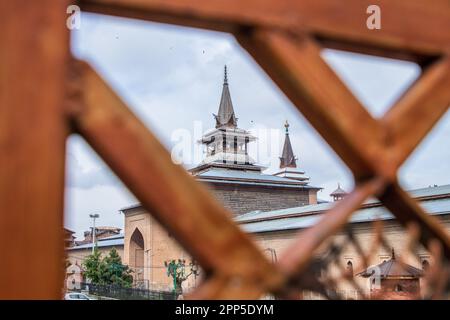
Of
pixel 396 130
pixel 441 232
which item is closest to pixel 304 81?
pixel 396 130

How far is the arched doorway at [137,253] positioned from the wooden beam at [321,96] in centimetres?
2788

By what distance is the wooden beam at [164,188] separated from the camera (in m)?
0.74

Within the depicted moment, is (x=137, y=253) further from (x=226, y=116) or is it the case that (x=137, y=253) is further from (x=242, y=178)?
(x=226, y=116)

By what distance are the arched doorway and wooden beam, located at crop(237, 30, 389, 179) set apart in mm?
27879

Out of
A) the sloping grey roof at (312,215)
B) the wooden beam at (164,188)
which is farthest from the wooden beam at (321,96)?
the sloping grey roof at (312,215)

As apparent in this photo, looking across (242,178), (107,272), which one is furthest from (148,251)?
(242,178)

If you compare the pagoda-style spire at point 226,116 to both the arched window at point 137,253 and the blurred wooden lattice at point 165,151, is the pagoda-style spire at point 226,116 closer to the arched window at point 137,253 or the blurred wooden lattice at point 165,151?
the arched window at point 137,253

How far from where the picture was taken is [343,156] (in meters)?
0.93

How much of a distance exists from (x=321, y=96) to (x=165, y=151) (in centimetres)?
29

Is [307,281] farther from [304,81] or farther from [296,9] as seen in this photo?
[296,9]

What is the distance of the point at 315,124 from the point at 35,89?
0.48m

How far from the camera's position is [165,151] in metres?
0.78

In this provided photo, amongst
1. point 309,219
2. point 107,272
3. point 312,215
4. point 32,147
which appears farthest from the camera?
point 107,272
